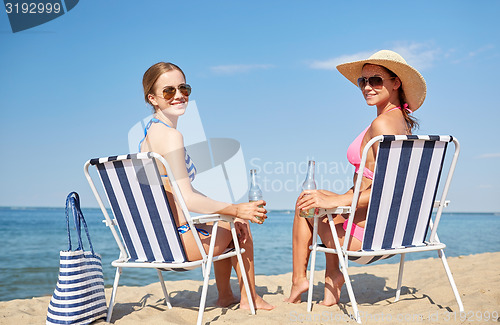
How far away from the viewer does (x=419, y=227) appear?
3.13 meters

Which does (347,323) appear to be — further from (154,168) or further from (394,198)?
(154,168)

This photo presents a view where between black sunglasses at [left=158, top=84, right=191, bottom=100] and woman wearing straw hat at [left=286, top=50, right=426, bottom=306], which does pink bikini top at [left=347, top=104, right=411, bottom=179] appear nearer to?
woman wearing straw hat at [left=286, top=50, right=426, bottom=306]

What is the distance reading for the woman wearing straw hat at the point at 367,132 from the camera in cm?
311

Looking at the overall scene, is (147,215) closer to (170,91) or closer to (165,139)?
(165,139)

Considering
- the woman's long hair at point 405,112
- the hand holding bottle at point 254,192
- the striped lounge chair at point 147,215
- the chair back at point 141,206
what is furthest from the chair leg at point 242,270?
the woman's long hair at point 405,112

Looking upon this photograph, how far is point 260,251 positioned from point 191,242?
8.44 meters

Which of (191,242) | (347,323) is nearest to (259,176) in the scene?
(191,242)

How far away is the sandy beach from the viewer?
3.02 metres

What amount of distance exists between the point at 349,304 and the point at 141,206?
1910 millimetres

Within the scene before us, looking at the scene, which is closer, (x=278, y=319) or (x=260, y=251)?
(x=278, y=319)

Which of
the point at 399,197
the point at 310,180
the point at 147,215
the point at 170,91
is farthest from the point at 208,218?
the point at 399,197

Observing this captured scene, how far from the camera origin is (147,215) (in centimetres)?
298

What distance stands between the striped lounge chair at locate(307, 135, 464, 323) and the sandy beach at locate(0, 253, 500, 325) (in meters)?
0.26

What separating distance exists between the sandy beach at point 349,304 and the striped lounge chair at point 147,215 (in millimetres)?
443
